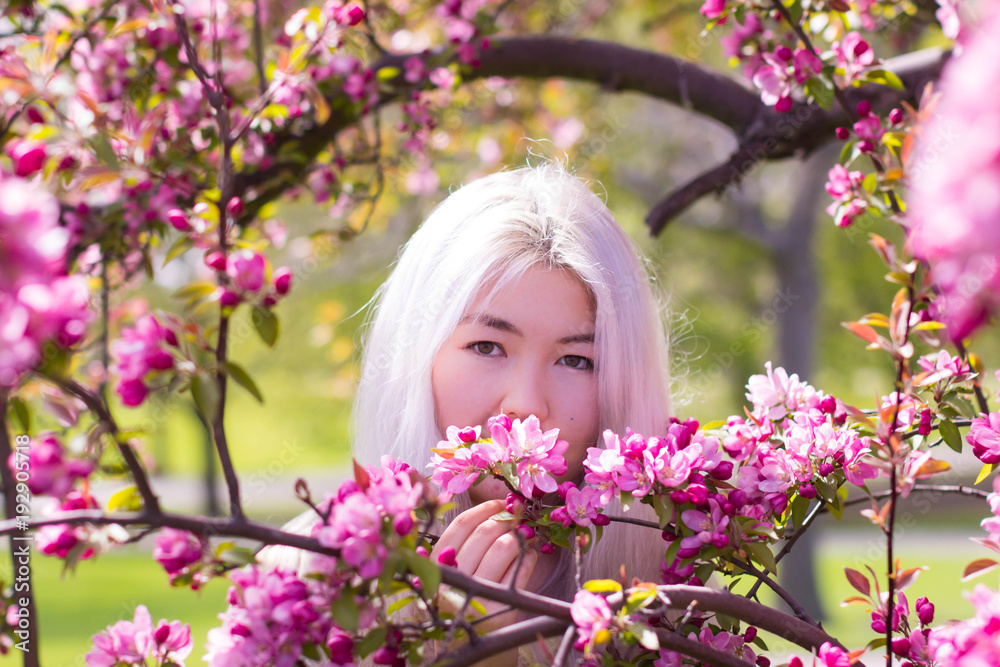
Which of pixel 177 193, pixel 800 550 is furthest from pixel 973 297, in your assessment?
pixel 800 550

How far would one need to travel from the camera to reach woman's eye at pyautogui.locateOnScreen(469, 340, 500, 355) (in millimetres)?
1714

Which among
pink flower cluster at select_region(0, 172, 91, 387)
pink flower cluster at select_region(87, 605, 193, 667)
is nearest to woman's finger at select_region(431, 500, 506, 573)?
pink flower cluster at select_region(87, 605, 193, 667)

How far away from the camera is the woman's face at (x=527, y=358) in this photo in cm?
165

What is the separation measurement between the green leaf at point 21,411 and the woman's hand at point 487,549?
633mm

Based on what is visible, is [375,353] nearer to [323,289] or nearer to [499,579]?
[499,579]

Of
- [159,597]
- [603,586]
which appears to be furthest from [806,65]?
[159,597]

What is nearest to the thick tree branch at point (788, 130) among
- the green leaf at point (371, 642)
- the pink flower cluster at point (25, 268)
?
the green leaf at point (371, 642)

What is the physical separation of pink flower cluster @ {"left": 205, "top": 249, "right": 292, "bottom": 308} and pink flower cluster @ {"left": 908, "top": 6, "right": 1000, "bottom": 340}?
0.56 metres

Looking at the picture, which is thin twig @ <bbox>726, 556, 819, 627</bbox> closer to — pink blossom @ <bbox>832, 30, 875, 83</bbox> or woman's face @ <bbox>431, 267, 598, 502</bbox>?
woman's face @ <bbox>431, 267, 598, 502</bbox>

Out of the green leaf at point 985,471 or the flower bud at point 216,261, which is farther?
the green leaf at point 985,471

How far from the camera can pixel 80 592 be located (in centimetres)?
1191

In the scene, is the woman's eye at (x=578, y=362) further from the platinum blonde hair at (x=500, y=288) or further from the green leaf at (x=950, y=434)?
the green leaf at (x=950, y=434)

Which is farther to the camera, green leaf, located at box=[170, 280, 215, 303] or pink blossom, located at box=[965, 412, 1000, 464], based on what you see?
pink blossom, located at box=[965, 412, 1000, 464]

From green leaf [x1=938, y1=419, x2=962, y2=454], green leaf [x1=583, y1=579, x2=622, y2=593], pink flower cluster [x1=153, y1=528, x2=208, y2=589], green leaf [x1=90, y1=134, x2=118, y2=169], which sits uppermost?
green leaf [x1=90, y1=134, x2=118, y2=169]
